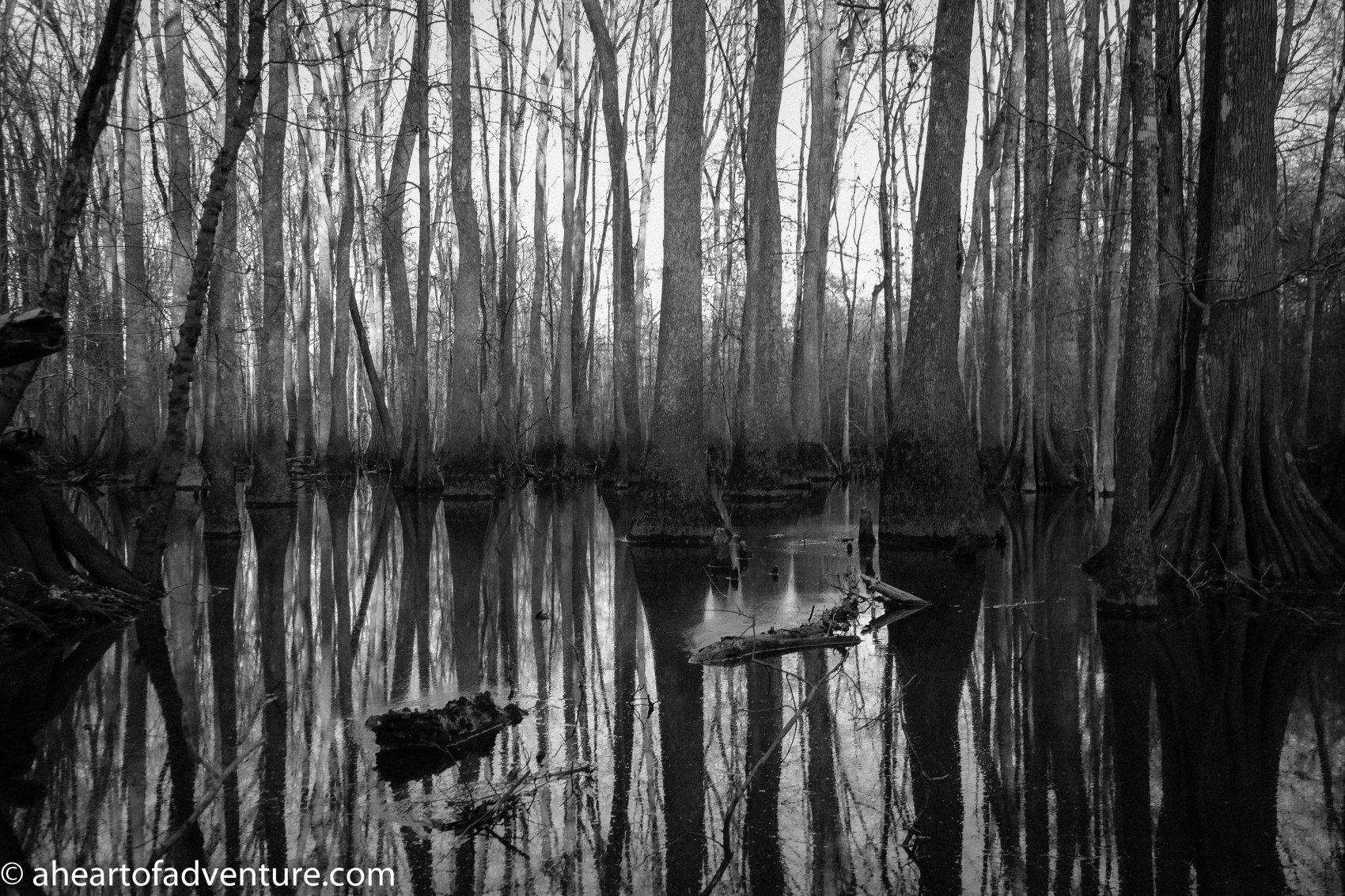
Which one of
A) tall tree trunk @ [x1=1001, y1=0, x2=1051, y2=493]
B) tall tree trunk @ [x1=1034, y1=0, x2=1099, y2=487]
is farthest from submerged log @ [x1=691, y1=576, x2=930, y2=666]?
tall tree trunk @ [x1=1034, y1=0, x2=1099, y2=487]

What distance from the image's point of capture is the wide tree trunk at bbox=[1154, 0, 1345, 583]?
6.90 metres

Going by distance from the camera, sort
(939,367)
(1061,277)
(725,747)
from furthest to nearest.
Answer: (1061,277) → (939,367) → (725,747)

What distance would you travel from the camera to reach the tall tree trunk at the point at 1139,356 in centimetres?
607

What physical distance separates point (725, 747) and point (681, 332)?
22.0 ft

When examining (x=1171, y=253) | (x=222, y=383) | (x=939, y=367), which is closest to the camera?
(x=1171, y=253)

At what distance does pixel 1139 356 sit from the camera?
6250mm

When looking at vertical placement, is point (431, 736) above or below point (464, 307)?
below

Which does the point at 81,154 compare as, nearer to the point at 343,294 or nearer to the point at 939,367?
the point at 939,367

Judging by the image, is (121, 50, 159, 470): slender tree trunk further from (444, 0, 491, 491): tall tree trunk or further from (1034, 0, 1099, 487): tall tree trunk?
(1034, 0, 1099, 487): tall tree trunk

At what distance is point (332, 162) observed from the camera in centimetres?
1911

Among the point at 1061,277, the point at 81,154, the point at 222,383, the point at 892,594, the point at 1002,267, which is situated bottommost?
the point at 892,594

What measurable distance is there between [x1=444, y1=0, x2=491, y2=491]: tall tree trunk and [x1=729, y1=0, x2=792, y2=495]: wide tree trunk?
4457mm

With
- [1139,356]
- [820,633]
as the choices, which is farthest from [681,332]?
[820,633]

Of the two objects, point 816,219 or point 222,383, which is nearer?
point 222,383
